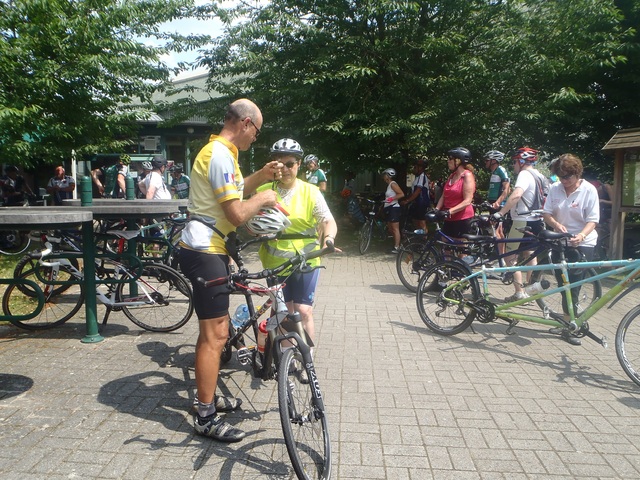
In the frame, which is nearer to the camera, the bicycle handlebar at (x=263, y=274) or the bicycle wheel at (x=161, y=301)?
the bicycle handlebar at (x=263, y=274)

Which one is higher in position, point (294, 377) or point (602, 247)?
point (602, 247)

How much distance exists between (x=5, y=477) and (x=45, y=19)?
7474 millimetres

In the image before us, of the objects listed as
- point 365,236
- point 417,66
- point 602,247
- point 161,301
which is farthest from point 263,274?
point 602,247

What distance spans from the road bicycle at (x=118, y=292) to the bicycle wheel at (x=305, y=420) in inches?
106

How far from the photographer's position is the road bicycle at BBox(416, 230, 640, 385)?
14.3 feet

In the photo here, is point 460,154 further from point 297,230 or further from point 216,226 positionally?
point 216,226

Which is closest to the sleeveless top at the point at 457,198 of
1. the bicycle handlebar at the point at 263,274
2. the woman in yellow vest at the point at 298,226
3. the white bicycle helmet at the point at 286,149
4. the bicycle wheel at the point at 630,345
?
the bicycle wheel at the point at 630,345

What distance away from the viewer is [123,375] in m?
4.40

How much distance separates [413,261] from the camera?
763 cm

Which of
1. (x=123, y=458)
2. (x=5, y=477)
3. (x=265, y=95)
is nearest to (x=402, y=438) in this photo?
(x=123, y=458)

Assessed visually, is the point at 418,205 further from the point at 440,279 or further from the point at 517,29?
the point at 440,279

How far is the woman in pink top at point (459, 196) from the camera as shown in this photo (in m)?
6.98

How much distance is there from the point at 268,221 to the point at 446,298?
108 inches

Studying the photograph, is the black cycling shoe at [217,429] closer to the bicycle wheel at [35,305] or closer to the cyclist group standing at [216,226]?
the cyclist group standing at [216,226]
